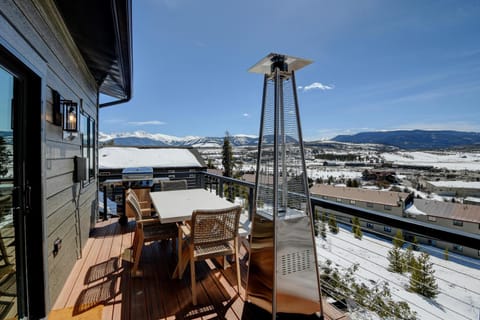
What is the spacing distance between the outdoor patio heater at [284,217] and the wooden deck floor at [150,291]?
25 cm

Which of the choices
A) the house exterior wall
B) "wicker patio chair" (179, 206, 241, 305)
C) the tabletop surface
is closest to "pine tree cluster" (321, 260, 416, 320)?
"wicker patio chair" (179, 206, 241, 305)

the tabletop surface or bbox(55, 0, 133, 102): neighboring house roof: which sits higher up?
bbox(55, 0, 133, 102): neighboring house roof

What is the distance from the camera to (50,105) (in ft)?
6.86

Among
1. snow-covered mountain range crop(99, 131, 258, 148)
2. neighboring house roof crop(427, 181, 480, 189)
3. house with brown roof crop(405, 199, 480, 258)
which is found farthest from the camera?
neighboring house roof crop(427, 181, 480, 189)

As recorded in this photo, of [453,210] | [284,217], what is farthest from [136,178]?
[453,210]

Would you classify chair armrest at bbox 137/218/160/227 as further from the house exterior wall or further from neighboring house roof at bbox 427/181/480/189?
neighboring house roof at bbox 427/181/480/189

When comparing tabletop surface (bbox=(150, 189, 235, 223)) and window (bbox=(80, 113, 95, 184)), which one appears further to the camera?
window (bbox=(80, 113, 95, 184))

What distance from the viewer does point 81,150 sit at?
3.30 m

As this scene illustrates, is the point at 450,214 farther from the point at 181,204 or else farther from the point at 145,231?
the point at 145,231

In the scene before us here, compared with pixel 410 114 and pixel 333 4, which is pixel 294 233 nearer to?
pixel 333 4

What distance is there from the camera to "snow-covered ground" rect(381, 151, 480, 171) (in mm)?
18828

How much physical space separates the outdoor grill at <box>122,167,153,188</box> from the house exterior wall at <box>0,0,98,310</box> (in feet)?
4.65

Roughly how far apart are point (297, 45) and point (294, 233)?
19.6ft

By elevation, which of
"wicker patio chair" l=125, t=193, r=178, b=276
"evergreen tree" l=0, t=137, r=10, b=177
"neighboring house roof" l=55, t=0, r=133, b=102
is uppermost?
"neighboring house roof" l=55, t=0, r=133, b=102
